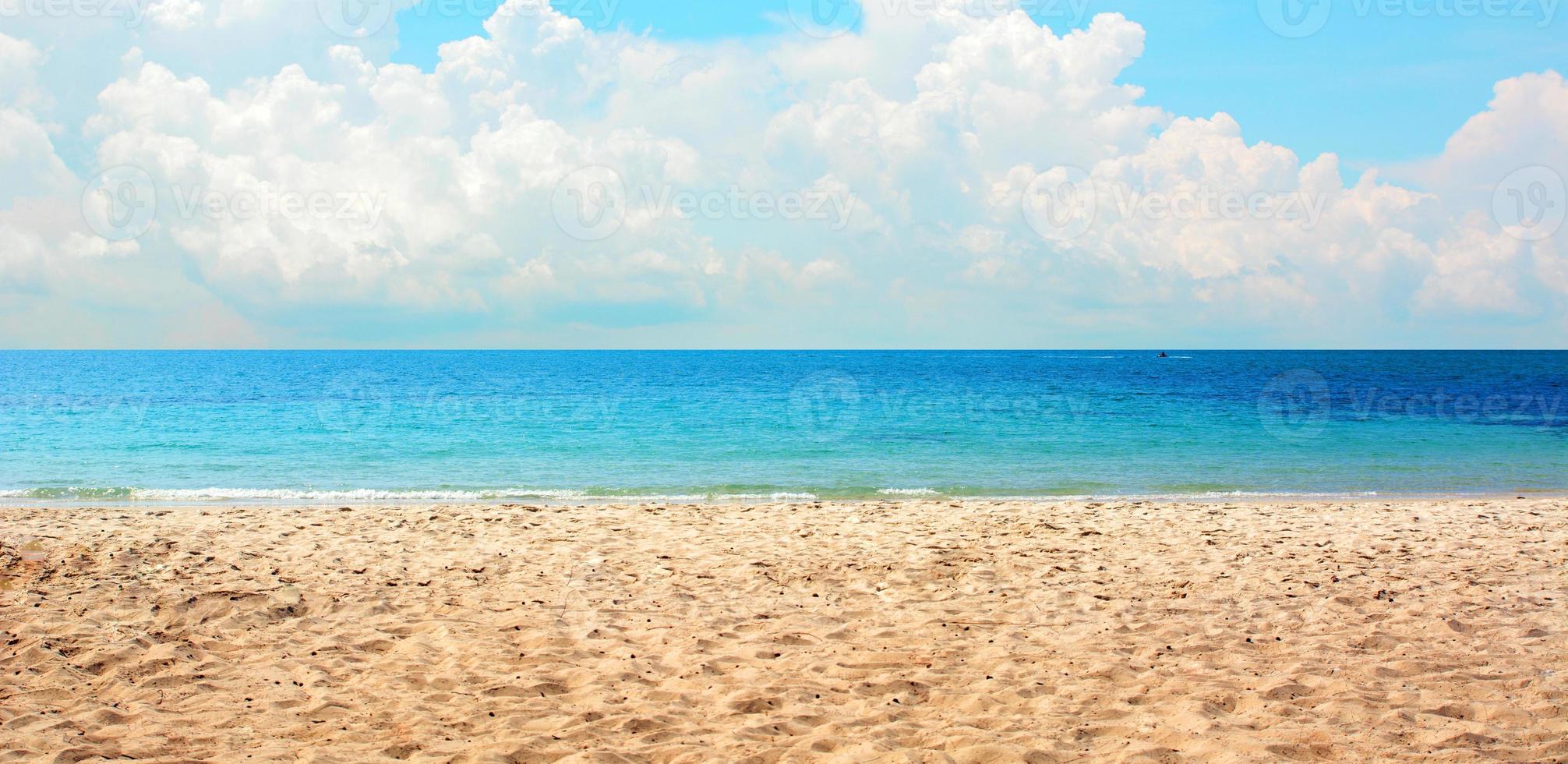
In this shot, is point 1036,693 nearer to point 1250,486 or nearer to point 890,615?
point 890,615

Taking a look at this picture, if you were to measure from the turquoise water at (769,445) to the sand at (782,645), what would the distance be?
26.0 ft

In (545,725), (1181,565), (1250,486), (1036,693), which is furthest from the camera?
(1250,486)

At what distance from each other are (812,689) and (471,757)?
2.55 meters

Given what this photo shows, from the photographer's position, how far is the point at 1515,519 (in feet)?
47.1

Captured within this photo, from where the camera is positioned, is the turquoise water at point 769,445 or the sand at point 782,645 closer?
the sand at point 782,645

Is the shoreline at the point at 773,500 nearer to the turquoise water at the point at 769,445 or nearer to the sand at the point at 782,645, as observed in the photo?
the turquoise water at the point at 769,445

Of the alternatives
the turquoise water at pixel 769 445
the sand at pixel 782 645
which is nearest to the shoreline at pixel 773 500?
the turquoise water at pixel 769 445

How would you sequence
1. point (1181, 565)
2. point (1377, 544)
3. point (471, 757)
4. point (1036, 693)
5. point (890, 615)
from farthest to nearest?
point (1377, 544), point (1181, 565), point (890, 615), point (1036, 693), point (471, 757)

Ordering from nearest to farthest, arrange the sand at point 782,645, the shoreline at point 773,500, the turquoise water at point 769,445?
1. the sand at point 782,645
2. the shoreline at point 773,500
3. the turquoise water at point 769,445

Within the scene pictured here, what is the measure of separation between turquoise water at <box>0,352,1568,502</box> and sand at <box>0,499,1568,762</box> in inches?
312

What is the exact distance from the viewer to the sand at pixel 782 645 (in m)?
6.10

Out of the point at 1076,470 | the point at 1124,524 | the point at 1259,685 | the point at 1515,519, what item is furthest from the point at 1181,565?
the point at 1076,470

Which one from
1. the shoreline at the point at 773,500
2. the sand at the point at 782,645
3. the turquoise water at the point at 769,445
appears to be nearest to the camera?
the sand at the point at 782,645

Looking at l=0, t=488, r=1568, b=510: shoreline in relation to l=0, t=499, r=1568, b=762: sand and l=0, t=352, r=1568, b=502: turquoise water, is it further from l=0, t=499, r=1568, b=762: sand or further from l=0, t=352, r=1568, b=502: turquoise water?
l=0, t=499, r=1568, b=762: sand
